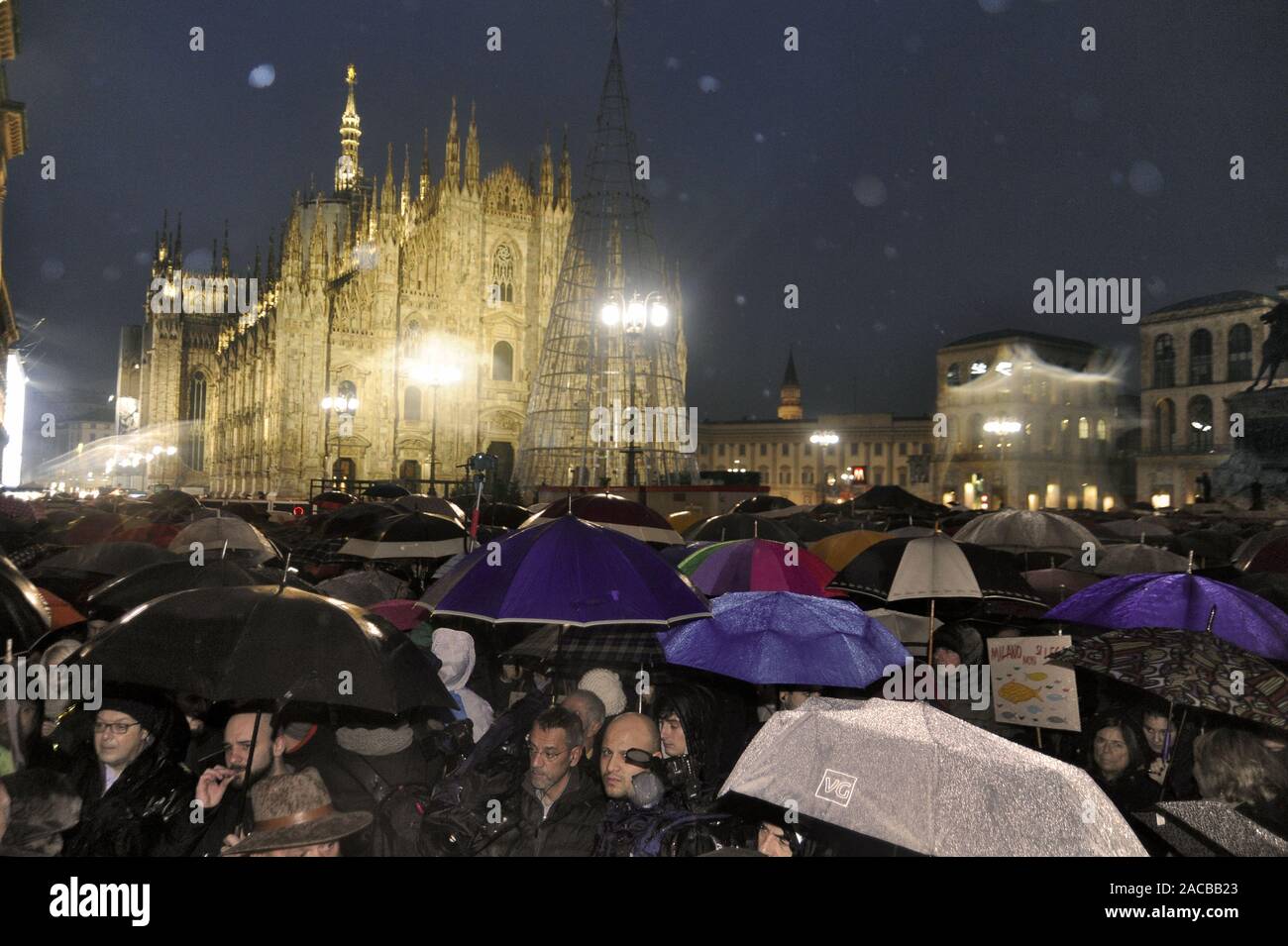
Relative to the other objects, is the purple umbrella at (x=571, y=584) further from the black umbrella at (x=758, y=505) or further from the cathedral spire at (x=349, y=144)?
the cathedral spire at (x=349, y=144)

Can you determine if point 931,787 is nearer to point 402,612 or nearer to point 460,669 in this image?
point 460,669

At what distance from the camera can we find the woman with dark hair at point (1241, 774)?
3893 mm

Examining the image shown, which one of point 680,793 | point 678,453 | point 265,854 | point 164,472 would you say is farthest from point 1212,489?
point 164,472

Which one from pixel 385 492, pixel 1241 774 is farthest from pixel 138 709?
pixel 385 492

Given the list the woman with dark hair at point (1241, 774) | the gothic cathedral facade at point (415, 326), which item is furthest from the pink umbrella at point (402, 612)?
the gothic cathedral facade at point (415, 326)

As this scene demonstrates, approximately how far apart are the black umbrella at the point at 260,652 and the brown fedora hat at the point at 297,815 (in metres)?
0.46

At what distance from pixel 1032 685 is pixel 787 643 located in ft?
4.48

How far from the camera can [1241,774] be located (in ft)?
12.8

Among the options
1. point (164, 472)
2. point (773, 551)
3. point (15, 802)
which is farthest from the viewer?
point (164, 472)

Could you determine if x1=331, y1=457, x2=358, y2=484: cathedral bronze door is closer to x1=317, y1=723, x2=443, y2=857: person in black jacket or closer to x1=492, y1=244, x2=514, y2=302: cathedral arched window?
x1=492, y1=244, x2=514, y2=302: cathedral arched window

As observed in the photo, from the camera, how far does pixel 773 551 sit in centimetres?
761

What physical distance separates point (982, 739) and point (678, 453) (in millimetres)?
26885

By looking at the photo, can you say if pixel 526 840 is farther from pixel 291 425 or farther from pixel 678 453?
pixel 291 425

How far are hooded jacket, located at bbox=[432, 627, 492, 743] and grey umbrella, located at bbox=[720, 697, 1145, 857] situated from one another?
9.32ft
